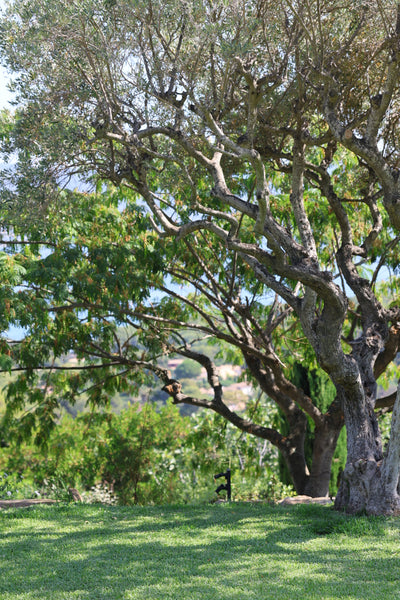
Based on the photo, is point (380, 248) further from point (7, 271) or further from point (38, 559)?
point (38, 559)

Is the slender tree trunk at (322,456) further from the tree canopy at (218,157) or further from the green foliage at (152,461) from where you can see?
the green foliage at (152,461)

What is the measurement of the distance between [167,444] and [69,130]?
31.5ft

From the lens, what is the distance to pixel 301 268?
689 centimetres

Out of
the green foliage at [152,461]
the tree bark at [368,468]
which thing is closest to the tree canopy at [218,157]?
the tree bark at [368,468]

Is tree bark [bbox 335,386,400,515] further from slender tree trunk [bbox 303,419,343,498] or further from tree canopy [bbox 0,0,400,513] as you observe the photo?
slender tree trunk [bbox 303,419,343,498]

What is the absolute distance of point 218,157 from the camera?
7898mm

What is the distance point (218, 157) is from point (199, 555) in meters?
4.65

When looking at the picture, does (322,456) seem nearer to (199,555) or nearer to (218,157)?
(199,555)

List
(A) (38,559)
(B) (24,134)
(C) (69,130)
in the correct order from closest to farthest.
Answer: (A) (38,559) < (C) (69,130) < (B) (24,134)

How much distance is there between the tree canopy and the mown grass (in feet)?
3.07

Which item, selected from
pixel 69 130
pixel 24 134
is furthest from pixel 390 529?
pixel 24 134

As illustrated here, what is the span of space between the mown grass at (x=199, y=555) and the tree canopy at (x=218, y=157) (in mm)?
935

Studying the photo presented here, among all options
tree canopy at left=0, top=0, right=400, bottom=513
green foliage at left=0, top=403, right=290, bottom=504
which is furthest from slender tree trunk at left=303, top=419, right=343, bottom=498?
green foliage at left=0, top=403, right=290, bottom=504

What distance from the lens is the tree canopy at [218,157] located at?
22.9ft
